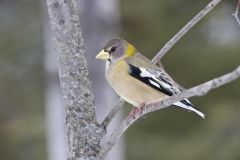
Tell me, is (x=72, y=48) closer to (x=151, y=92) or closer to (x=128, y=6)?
(x=151, y=92)

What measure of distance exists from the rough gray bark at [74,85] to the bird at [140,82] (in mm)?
817

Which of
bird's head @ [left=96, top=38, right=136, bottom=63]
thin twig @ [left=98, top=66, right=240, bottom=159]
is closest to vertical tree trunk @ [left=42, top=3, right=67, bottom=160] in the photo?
bird's head @ [left=96, top=38, right=136, bottom=63]

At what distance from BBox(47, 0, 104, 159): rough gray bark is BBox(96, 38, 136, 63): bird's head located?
121 centimetres

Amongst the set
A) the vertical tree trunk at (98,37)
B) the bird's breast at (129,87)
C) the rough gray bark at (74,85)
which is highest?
the rough gray bark at (74,85)

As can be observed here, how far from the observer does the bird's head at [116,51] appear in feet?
15.4

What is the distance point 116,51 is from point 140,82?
380 millimetres

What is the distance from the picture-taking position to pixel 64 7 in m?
3.47

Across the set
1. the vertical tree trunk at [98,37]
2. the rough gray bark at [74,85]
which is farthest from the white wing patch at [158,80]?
the vertical tree trunk at [98,37]

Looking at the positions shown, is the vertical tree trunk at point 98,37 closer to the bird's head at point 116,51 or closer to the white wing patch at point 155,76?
the bird's head at point 116,51

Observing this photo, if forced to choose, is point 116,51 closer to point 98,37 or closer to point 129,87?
point 129,87

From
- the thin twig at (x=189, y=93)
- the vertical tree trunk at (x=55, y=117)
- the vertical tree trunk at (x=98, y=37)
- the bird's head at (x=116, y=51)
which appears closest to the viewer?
the thin twig at (x=189, y=93)

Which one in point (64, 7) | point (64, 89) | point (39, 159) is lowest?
point (39, 159)

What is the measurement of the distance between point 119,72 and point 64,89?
3.55 feet

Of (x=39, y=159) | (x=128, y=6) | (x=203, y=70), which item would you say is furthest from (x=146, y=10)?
(x=39, y=159)
